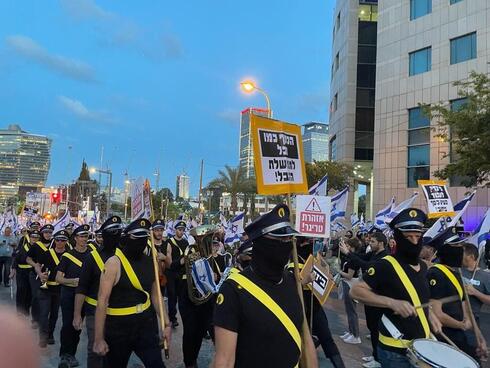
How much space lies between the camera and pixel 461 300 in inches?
179

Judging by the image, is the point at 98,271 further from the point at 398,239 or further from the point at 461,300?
the point at 461,300

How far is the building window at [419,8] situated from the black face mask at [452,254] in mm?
40610

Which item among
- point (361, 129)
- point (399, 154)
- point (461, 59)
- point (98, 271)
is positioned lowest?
point (98, 271)

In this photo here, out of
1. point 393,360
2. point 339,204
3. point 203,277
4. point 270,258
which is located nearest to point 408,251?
point 393,360

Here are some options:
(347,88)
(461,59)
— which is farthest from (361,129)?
(461,59)

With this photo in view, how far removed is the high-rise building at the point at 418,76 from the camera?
36.5 meters

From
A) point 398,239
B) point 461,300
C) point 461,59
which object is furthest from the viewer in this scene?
point 461,59

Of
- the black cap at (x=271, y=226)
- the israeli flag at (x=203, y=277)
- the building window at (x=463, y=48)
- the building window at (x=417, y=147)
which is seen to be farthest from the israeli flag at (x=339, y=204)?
the building window at (x=463, y=48)

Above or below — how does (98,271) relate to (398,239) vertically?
below

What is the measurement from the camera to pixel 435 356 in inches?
128

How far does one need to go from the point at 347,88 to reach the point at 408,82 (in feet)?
32.2

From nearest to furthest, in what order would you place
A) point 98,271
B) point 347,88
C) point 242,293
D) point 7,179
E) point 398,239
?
1. point 242,293
2. point 398,239
3. point 98,271
4. point 347,88
5. point 7,179

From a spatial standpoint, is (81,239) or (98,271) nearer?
(98,271)

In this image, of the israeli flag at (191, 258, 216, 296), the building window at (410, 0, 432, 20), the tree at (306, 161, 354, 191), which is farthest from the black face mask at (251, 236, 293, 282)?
the building window at (410, 0, 432, 20)
